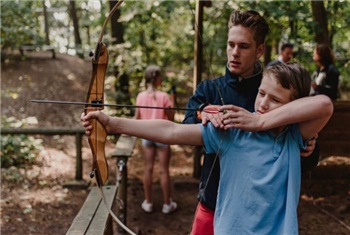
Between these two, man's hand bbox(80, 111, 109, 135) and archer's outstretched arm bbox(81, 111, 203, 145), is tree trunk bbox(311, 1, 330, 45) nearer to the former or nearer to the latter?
archer's outstretched arm bbox(81, 111, 203, 145)

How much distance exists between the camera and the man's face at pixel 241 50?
1.67 metres

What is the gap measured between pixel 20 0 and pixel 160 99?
483 cm

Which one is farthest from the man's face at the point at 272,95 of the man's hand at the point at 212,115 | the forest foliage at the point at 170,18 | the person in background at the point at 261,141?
the forest foliage at the point at 170,18

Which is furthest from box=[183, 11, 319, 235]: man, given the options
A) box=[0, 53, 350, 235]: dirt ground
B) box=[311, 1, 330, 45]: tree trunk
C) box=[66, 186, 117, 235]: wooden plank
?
box=[311, 1, 330, 45]: tree trunk

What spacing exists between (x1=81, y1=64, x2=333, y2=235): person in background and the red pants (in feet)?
1.08

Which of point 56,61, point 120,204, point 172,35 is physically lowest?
point 120,204

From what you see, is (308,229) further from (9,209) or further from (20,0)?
(20,0)

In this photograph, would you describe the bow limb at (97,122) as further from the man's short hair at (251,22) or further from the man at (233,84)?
the man's short hair at (251,22)

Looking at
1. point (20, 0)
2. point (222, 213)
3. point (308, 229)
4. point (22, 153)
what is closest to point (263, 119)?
point (222, 213)

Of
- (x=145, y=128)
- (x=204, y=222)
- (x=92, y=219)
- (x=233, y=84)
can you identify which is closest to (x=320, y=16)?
(x=233, y=84)

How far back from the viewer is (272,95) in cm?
137

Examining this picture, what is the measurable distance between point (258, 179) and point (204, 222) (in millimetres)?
527

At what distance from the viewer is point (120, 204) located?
142 inches

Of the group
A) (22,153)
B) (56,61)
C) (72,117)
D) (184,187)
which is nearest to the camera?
(184,187)
